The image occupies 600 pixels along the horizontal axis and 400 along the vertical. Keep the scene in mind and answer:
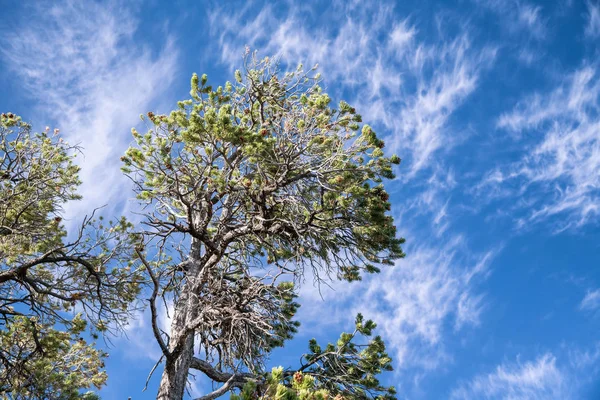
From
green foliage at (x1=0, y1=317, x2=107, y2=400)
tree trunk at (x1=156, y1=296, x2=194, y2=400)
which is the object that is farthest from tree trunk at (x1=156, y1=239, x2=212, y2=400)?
green foliage at (x1=0, y1=317, x2=107, y2=400)

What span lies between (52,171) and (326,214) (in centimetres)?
663

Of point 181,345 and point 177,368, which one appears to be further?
point 177,368

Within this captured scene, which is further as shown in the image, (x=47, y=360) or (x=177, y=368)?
(x=47, y=360)

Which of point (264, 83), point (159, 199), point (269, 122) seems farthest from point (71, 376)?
point (264, 83)

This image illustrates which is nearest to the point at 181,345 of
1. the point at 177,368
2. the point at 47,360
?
the point at 177,368

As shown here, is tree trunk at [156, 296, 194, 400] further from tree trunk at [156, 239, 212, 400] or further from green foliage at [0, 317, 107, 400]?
green foliage at [0, 317, 107, 400]

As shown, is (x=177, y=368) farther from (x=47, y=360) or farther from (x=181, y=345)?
(x=47, y=360)

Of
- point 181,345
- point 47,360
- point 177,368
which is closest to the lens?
point 181,345

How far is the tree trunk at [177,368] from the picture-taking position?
281 inches

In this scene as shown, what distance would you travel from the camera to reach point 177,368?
24.2 feet

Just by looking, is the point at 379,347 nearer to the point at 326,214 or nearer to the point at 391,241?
the point at 391,241

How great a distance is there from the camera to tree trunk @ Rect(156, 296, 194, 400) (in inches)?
281

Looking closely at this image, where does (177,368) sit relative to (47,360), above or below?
below

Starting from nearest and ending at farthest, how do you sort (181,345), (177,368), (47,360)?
(181,345), (177,368), (47,360)
